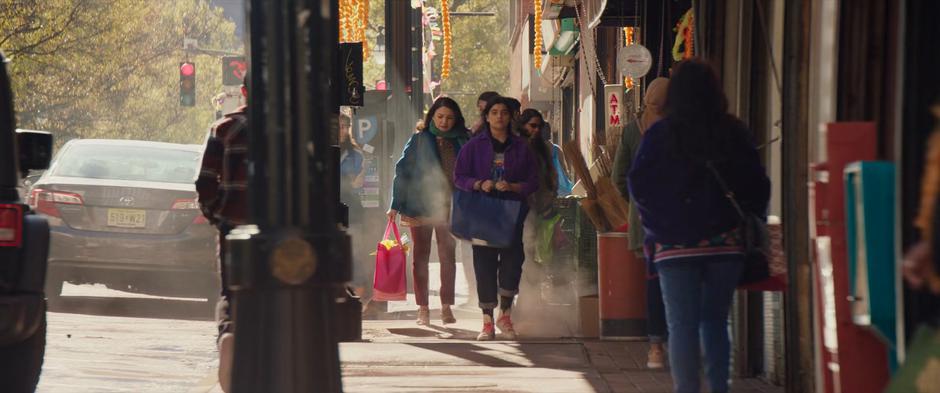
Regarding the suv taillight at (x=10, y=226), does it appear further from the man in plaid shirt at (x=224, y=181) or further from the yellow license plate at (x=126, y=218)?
the yellow license plate at (x=126, y=218)

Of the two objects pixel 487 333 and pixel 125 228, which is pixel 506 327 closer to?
pixel 487 333

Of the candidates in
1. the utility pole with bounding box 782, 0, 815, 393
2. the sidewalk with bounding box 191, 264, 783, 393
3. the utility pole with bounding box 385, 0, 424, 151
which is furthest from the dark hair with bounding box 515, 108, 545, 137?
the utility pole with bounding box 782, 0, 815, 393

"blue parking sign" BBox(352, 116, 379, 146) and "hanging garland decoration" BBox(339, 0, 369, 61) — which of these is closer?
"blue parking sign" BBox(352, 116, 379, 146)

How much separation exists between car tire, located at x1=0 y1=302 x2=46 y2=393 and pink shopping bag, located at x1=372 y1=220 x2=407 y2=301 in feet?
18.6

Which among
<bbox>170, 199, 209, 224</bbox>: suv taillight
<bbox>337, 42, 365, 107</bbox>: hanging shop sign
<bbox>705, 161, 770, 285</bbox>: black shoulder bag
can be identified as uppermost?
<bbox>337, 42, 365, 107</bbox>: hanging shop sign

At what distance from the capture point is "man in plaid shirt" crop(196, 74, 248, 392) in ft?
22.6

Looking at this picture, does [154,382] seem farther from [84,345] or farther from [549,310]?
[549,310]

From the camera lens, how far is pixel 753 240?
6.44 m

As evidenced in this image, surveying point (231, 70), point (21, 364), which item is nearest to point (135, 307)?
point (21, 364)

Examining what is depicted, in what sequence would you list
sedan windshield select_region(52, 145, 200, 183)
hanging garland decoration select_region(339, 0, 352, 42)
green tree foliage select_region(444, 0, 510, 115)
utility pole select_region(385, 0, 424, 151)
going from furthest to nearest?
1. green tree foliage select_region(444, 0, 510, 115)
2. hanging garland decoration select_region(339, 0, 352, 42)
3. utility pole select_region(385, 0, 424, 151)
4. sedan windshield select_region(52, 145, 200, 183)

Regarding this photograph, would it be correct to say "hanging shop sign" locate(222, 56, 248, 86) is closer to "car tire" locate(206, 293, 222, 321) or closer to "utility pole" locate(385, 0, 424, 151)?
"utility pole" locate(385, 0, 424, 151)

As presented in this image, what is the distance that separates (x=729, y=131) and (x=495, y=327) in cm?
581

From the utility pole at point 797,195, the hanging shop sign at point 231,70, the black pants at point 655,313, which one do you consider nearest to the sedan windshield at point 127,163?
the black pants at point 655,313

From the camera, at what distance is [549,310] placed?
39.3 feet
